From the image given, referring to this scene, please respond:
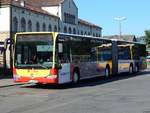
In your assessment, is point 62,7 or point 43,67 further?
point 62,7

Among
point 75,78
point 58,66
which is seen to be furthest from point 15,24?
point 58,66

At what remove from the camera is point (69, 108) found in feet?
48.8

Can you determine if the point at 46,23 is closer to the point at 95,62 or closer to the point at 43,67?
the point at 95,62

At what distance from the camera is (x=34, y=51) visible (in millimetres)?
23422

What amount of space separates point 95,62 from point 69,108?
1383 centimetres

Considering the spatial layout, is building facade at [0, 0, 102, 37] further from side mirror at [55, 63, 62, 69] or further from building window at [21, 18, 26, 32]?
side mirror at [55, 63, 62, 69]

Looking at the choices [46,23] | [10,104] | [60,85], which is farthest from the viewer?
[46,23]

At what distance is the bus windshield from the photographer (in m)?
23.0

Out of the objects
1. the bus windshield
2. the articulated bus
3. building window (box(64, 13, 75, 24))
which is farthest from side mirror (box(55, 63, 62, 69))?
building window (box(64, 13, 75, 24))

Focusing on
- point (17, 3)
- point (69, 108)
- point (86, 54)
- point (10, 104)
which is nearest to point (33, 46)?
point (86, 54)

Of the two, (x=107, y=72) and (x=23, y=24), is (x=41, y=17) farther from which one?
(x=107, y=72)

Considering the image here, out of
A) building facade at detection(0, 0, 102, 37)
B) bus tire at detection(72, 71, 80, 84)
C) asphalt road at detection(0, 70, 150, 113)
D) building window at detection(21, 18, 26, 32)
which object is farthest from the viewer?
building window at detection(21, 18, 26, 32)

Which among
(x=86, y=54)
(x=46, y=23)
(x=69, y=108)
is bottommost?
(x=69, y=108)

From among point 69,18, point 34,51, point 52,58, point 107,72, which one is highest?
point 69,18
